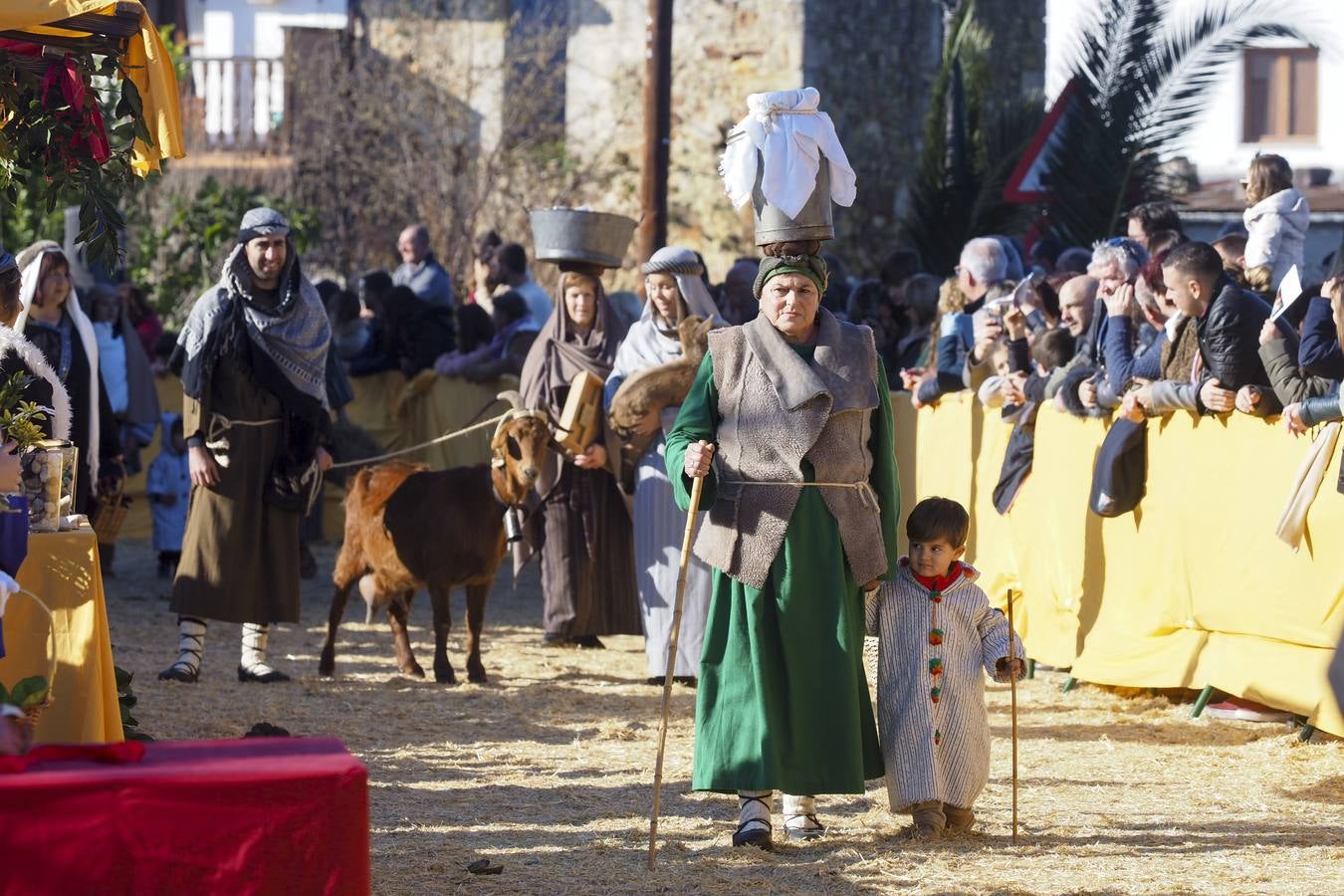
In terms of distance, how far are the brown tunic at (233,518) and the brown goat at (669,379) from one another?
5.32 feet

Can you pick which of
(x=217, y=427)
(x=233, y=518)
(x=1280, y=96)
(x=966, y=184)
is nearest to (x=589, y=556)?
(x=233, y=518)

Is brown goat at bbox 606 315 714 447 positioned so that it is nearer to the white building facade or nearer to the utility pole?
the utility pole

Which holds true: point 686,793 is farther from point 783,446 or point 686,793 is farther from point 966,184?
point 966,184

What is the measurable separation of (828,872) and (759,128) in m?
2.25

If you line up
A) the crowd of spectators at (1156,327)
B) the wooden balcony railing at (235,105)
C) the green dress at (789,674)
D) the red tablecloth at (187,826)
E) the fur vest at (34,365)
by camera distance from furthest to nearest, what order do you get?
the wooden balcony railing at (235,105) → the crowd of spectators at (1156,327) → the fur vest at (34,365) → the green dress at (789,674) → the red tablecloth at (187,826)

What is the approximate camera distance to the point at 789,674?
6.13m

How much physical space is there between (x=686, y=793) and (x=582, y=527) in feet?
12.1

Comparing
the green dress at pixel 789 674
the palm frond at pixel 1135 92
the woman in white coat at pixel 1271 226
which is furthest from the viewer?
the palm frond at pixel 1135 92

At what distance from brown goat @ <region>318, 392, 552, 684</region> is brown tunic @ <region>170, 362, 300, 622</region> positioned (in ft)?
1.93

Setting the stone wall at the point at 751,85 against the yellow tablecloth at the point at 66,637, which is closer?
the yellow tablecloth at the point at 66,637

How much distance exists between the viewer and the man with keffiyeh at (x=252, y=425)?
30.3 feet

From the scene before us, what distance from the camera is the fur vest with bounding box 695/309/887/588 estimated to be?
617 centimetres

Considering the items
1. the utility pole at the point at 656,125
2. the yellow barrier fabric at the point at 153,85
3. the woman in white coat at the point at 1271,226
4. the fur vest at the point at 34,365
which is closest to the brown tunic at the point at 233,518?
the fur vest at the point at 34,365

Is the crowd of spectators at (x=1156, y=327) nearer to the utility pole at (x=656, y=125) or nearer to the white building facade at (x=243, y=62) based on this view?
the utility pole at (x=656, y=125)
